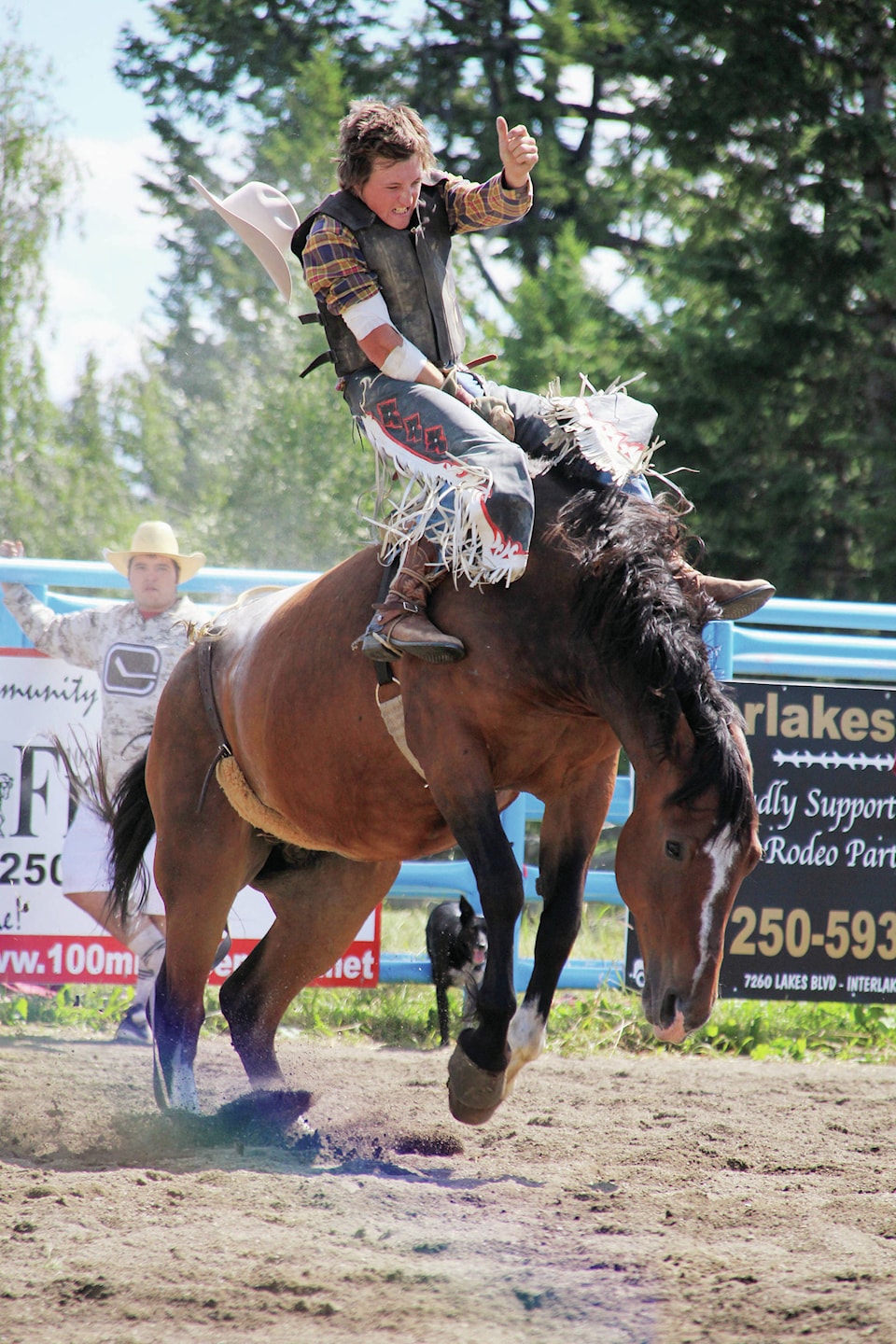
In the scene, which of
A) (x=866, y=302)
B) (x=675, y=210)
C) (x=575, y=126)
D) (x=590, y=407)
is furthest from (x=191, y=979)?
(x=575, y=126)

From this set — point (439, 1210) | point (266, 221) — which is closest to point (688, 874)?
point (439, 1210)

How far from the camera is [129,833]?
4.60 m

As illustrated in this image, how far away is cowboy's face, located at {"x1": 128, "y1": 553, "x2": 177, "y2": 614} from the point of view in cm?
561

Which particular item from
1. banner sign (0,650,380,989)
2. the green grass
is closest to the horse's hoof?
the green grass

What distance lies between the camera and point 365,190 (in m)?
3.27

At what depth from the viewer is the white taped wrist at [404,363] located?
10.5ft

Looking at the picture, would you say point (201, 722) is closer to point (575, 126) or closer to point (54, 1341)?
point (54, 1341)

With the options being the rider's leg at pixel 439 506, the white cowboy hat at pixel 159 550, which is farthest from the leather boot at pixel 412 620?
the white cowboy hat at pixel 159 550

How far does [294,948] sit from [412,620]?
163 cm

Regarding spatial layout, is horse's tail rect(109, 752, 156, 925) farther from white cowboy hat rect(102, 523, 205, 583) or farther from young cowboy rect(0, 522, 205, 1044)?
white cowboy hat rect(102, 523, 205, 583)

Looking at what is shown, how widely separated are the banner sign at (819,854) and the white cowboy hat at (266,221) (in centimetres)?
288

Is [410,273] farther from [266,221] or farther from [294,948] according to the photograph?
[294,948]

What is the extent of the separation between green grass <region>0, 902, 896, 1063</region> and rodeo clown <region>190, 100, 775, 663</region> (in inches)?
116

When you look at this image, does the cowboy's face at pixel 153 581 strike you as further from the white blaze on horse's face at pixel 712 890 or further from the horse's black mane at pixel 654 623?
the white blaze on horse's face at pixel 712 890
